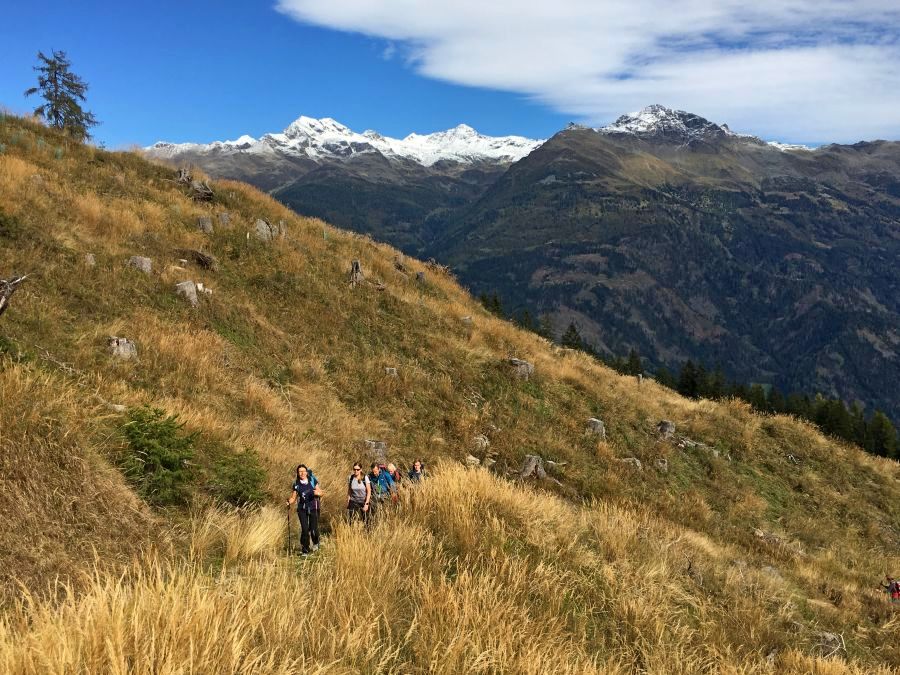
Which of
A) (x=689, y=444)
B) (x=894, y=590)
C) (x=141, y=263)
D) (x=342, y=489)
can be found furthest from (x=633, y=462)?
(x=141, y=263)

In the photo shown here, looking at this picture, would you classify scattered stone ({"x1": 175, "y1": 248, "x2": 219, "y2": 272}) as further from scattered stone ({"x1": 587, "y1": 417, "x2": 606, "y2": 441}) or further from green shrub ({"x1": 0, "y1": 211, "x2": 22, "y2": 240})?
scattered stone ({"x1": 587, "y1": 417, "x2": 606, "y2": 441})

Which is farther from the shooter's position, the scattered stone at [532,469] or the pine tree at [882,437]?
the pine tree at [882,437]

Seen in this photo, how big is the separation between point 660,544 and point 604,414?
442 inches

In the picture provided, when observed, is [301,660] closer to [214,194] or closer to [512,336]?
[512,336]

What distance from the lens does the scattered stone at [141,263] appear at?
13852mm

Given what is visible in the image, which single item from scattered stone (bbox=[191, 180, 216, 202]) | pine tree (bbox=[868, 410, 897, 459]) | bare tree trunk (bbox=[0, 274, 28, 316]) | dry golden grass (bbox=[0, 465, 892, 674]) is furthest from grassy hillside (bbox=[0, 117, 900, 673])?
pine tree (bbox=[868, 410, 897, 459])

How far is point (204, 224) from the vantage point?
60.4 ft

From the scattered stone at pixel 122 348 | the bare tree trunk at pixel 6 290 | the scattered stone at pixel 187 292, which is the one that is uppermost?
the scattered stone at pixel 187 292

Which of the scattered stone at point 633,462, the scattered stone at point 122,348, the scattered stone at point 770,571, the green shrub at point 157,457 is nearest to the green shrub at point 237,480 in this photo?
the green shrub at point 157,457

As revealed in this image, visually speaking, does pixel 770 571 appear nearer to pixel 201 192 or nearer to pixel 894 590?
pixel 894 590

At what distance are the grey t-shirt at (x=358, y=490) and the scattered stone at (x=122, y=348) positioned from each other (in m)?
5.52

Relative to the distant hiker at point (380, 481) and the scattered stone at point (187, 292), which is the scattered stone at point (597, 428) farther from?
the scattered stone at point (187, 292)

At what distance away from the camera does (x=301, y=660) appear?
2.84 meters

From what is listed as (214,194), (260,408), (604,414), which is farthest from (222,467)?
(214,194)
